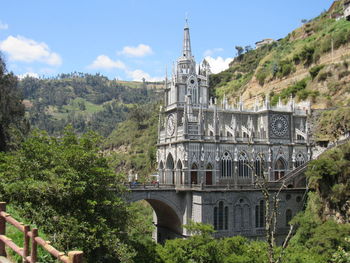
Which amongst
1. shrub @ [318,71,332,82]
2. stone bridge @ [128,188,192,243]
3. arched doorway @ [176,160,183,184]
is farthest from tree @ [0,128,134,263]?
shrub @ [318,71,332,82]

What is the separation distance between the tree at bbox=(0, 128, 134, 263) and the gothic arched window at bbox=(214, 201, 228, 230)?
1518cm

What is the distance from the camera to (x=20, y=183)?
823 inches

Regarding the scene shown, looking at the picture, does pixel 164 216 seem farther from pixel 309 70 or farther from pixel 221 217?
pixel 309 70

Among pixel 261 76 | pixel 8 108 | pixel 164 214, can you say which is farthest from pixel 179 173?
pixel 261 76

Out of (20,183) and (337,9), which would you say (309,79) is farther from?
(20,183)

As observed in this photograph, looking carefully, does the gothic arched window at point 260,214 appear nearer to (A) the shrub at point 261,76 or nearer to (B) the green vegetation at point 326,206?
(B) the green vegetation at point 326,206

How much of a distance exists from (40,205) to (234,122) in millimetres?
27613

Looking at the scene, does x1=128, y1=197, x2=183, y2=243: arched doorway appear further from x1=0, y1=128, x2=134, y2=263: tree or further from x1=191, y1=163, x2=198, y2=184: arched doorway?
x1=0, y1=128, x2=134, y2=263: tree

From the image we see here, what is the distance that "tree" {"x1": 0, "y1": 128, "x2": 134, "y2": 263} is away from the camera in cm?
2056

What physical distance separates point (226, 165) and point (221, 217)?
20.2ft

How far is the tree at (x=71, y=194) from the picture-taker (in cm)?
2056

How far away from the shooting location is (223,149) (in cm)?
4328

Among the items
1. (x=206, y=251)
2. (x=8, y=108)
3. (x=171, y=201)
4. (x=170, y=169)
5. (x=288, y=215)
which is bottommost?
(x=206, y=251)

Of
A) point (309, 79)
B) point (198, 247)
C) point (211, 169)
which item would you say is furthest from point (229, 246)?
point (309, 79)
